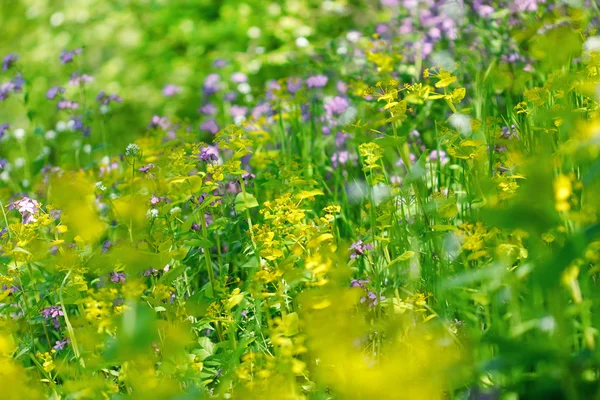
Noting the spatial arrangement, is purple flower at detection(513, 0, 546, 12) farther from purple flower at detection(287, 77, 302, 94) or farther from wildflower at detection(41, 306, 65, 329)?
wildflower at detection(41, 306, 65, 329)

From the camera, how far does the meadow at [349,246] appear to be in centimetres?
93

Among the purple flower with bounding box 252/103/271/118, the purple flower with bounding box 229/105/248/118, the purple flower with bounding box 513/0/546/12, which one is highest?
the purple flower with bounding box 513/0/546/12

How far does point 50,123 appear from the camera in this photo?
17.3ft

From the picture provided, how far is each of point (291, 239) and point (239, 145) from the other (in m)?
0.26

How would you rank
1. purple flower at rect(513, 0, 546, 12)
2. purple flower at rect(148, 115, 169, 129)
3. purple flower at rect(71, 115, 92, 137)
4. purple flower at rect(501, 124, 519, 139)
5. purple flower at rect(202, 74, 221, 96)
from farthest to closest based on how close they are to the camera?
purple flower at rect(202, 74, 221, 96), purple flower at rect(71, 115, 92, 137), purple flower at rect(513, 0, 546, 12), purple flower at rect(148, 115, 169, 129), purple flower at rect(501, 124, 519, 139)

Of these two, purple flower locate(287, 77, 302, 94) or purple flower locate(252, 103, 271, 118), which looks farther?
purple flower locate(252, 103, 271, 118)

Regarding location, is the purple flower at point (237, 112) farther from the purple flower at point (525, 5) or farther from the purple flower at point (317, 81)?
the purple flower at point (525, 5)

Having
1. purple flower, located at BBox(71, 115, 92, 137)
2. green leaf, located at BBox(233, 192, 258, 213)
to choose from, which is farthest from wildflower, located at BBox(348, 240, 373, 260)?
purple flower, located at BBox(71, 115, 92, 137)

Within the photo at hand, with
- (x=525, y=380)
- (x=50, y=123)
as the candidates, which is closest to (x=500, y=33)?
(x=525, y=380)

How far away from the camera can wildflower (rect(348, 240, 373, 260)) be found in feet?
5.18

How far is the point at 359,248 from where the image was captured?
158 cm

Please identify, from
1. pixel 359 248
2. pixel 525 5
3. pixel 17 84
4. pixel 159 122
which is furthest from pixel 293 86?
pixel 359 248

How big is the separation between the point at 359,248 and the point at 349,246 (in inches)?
8.1

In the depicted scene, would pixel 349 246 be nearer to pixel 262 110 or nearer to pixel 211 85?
pixel 262 110
